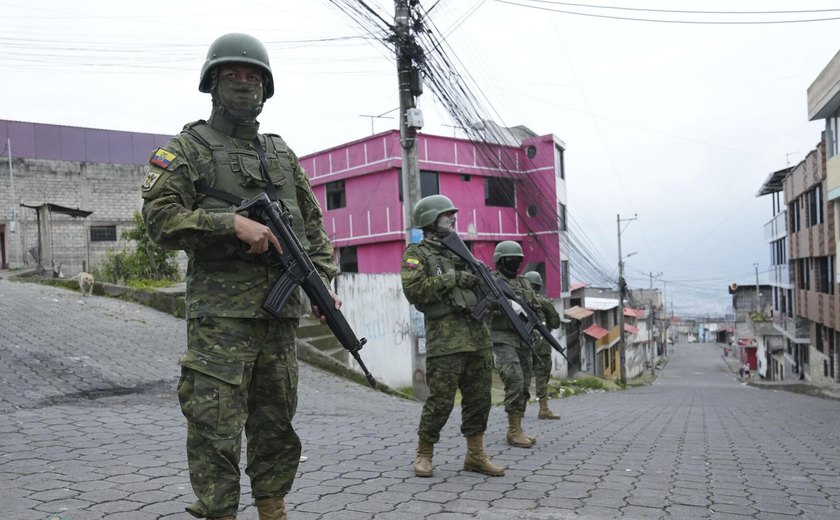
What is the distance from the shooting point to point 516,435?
18.8 feet

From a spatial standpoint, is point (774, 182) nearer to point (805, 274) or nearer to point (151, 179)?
point (805, 274)

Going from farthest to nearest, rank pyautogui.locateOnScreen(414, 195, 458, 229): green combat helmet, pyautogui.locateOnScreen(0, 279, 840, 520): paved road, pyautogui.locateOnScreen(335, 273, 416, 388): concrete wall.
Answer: pyautogui.locateOnScreen(335, 273, 416, 388): concrete wall, pyautogui.locateOnScreen(414, 195, 458, 229): green combat helmet, pyautogui.locateOnScreen(0, 279, 840, 520): paved road

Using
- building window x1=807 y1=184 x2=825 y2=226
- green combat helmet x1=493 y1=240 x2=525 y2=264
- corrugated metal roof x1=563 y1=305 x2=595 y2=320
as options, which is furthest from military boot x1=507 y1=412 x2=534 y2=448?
building window x1=807 y1=184 x2=825 y2=226

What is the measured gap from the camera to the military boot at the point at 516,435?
570cm

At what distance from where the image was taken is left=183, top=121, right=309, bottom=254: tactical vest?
2.72 m

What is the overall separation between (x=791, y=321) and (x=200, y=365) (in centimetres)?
3497

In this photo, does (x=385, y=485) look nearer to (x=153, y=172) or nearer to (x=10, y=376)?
(x=153, y=172)

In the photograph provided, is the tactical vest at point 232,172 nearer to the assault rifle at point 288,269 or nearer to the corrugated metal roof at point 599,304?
the assault rifle at point 288,269

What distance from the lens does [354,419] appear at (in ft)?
23.3

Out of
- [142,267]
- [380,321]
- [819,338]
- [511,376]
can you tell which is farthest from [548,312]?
[819,338]

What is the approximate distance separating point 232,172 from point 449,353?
224cm

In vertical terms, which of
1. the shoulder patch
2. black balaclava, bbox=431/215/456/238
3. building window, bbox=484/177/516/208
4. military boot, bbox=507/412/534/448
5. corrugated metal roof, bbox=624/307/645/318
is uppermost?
building window, bbox=484/177/516/208

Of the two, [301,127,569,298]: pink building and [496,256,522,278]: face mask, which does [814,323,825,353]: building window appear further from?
[496,256,522,278]: face mask

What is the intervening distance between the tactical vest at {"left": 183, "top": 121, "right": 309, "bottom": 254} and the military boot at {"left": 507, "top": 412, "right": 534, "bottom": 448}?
342cm
